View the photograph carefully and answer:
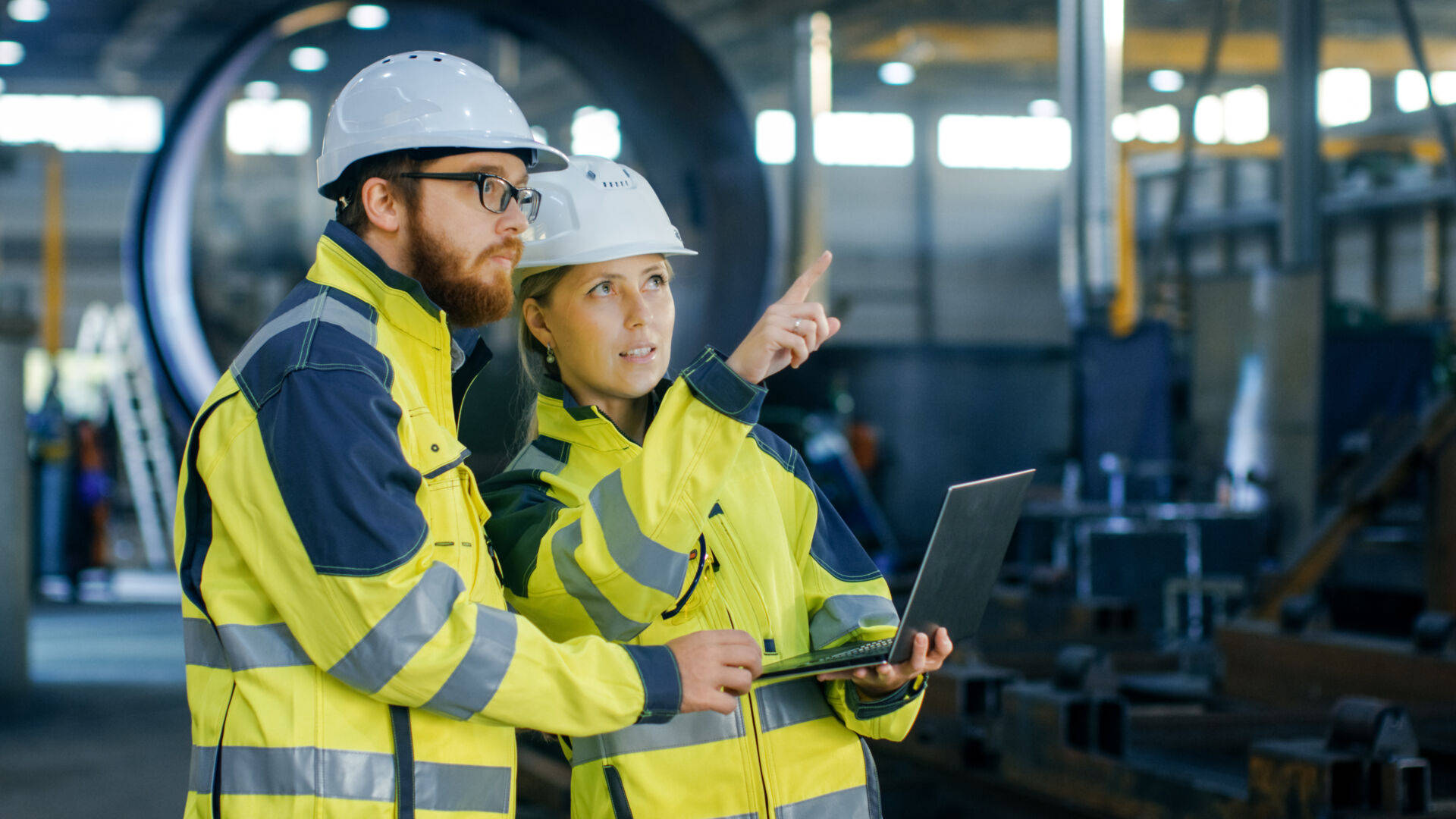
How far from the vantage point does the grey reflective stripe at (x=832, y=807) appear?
4.99 ft

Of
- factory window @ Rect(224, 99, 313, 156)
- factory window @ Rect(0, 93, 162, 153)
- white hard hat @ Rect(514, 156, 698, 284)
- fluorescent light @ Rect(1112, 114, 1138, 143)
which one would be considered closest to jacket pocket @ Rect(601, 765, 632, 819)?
white hard hat @ Rect(514, 156, 698, 284)

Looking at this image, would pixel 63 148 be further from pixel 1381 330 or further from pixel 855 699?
pixel 855 699

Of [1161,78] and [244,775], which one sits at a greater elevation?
[1161,78]

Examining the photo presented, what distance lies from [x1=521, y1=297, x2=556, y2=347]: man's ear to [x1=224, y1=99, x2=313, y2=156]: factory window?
307 cm

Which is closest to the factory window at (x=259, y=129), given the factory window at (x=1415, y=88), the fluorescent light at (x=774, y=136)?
the fluorescent light at (x=774, y=136)

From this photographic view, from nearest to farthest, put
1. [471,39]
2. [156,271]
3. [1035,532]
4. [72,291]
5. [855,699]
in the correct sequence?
[855,699] < [156,271] < [471,39] < [1035,532] < [72,291]

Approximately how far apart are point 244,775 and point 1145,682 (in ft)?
13.5

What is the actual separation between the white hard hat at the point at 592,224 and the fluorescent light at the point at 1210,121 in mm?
17144

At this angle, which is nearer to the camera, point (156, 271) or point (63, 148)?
point (156, 271)

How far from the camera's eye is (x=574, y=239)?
5.36 ft

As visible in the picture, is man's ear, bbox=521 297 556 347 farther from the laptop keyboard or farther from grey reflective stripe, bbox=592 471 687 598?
the laptop keyboard

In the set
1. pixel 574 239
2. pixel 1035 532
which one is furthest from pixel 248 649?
pixel 1035 532

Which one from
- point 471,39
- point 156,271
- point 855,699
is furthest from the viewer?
point 471,39

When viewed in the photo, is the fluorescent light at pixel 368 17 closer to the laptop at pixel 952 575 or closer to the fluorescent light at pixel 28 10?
the laptop at pixel 952 575
